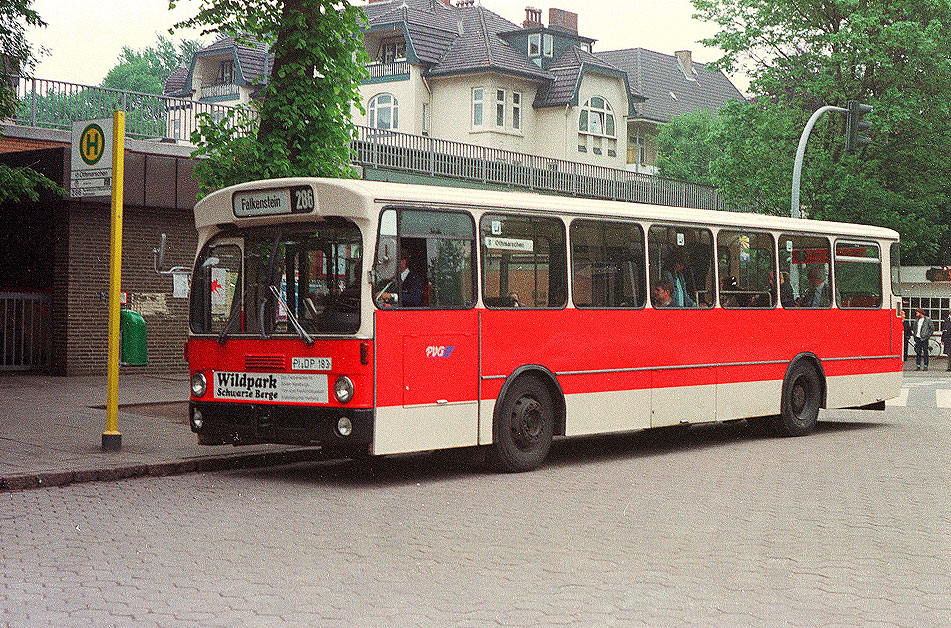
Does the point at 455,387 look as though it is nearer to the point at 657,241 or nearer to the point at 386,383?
the point at 386,383

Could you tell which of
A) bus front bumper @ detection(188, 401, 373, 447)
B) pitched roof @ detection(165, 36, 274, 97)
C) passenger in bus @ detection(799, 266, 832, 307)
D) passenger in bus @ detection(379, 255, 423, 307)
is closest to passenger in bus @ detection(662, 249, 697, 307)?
passenger in bus @ detection(799, 266, 832, 307)

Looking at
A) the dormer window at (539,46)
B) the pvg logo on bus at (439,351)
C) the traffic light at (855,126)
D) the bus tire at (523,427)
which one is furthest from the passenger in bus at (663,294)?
the dormer window at (539,46)

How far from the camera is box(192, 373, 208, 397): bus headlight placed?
38.5ft

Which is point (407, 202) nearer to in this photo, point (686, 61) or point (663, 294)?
point (663, 294)

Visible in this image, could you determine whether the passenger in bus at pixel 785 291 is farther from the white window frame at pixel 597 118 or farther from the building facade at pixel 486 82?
the white window frame at pixel 597 118

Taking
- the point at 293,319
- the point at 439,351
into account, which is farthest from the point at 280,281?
the point at 439,351

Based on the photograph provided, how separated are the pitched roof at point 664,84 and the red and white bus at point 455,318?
2121 inches

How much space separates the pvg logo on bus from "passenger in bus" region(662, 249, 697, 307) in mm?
3434

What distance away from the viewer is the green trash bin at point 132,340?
856 inches

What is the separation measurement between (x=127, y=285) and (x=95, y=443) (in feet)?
34.8

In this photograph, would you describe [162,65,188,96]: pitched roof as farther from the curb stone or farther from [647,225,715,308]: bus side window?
the curb stone

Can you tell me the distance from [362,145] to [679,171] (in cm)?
3811

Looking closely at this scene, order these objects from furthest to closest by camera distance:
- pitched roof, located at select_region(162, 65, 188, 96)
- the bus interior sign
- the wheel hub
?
pitched roof, located at select_region(162, 65, 188, 96) < the wheel hub < the bus interior sign

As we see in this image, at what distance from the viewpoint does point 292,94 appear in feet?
49.2
